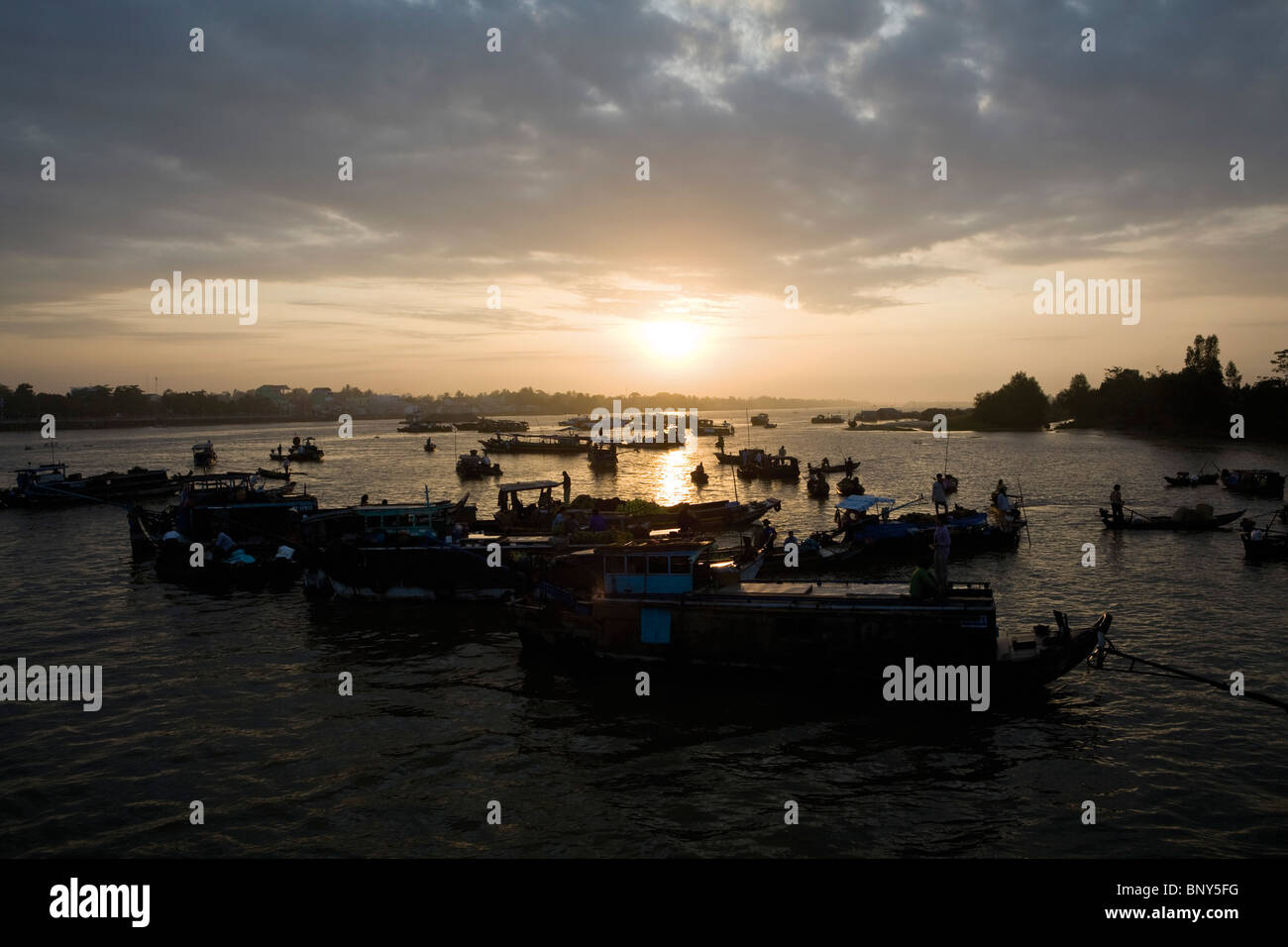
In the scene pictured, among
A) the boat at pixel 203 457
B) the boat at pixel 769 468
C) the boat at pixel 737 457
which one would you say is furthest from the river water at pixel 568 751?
the boat at pixel 203 457

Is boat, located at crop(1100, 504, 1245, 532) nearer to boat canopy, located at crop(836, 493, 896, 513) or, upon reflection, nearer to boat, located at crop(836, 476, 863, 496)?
boat canopy, located at crop(836, 493, 896, 513)

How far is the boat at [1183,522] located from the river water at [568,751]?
1408 cm

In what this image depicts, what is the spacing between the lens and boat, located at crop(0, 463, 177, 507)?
67.0 metres

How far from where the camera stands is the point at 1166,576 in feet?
113

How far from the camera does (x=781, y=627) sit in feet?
66.1

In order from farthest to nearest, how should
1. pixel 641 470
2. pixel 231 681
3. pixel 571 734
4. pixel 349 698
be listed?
pixel 641 470 → pixel 231 681 → pixel 349 698 → pixel 571 734

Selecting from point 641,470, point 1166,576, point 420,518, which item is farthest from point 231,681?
point 641,470

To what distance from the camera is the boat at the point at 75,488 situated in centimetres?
6700

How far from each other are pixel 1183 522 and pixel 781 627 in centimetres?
3908

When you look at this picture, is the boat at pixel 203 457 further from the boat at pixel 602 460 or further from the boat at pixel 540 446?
the boat at pixel 602 460

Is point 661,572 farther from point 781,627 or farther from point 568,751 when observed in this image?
point 568,751

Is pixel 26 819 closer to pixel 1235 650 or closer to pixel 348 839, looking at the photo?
pixel 348 839

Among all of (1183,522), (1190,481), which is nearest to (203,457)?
(1183,522)
